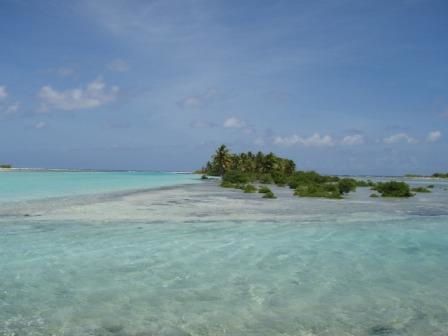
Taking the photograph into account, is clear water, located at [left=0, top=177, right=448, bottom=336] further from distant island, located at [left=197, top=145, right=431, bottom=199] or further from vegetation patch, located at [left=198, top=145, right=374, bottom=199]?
vegetation patch, located at [left=198, top=145, right=374, bottom=199]

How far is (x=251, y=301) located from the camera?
7.00 meters

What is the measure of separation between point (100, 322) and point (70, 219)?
11.8m

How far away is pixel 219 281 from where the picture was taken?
8258mm

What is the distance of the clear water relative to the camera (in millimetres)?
5952

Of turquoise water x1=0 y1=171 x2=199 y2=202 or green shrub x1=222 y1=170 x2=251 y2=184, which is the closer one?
turquoise water x1=0 y1=171 x2=199 y2=202

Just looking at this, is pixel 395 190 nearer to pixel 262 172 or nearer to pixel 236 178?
pixel 236 178

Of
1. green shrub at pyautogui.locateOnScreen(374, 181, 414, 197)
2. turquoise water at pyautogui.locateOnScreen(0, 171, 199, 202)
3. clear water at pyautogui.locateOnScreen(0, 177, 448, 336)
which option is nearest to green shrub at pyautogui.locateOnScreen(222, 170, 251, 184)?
turquoise water at pyautogui.locateOnScreen(0, 171, 199, 202)

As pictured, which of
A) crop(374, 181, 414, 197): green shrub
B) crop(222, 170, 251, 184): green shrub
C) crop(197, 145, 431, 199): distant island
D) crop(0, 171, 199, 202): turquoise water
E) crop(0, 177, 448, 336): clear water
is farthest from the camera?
crop(222, 170, 251, 184): green shrub

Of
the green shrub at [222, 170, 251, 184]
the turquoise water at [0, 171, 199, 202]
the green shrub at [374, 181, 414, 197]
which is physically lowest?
the turquoise water at [0, 171, 199, 202]

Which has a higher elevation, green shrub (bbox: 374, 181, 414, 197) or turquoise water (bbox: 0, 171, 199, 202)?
green shrub (bbox: 374, 181, 414, 197)

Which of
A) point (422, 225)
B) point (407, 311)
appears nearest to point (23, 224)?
point (407, 311)

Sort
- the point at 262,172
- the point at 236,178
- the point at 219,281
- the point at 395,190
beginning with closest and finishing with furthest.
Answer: the point at 219,281, the point at 395,190, the point at 236,178, the point at 262,172

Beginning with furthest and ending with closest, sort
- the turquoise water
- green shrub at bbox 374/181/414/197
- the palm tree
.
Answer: the palm tree, green shrub at bbox 374/181/414/197, the turquoise water

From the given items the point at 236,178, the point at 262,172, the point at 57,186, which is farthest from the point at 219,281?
the point at 262,172
